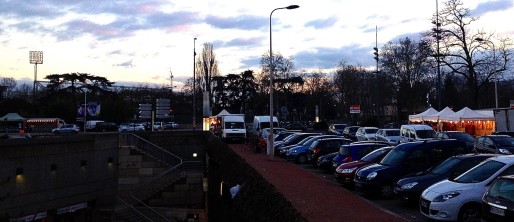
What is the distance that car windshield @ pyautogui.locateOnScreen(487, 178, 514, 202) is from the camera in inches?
361

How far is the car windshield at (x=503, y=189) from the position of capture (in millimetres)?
9180

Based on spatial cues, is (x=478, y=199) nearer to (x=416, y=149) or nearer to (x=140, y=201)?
(x=416, y=149)

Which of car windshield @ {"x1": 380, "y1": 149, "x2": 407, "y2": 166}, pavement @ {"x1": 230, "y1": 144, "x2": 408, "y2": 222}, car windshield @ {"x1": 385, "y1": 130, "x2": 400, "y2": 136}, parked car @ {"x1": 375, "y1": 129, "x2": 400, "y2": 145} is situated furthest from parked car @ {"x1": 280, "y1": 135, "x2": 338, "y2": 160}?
car windshield @ {"x1": 380, "y1": 149, "x2": 407, "y2": 166}

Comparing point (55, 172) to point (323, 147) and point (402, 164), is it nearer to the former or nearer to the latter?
point (323, 147)

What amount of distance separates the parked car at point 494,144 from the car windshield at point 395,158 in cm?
894

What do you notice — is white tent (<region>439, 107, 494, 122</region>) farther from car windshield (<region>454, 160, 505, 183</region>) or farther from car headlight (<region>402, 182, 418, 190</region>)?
car windshield (<region>454, 160, 505, 183</region>)

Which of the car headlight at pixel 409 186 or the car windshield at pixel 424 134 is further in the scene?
the car windshield at pixel 424 134

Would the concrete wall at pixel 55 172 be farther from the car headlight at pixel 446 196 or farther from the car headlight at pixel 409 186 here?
the car headlight at pixel 446 196

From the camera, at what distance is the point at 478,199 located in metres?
11.0

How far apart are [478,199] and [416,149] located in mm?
5986

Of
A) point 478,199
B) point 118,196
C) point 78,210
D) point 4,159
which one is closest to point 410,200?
point 478,199

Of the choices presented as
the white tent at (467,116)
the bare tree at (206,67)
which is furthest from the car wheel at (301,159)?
the bare tree at (206,67)

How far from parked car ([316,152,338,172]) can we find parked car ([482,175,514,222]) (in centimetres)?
1475

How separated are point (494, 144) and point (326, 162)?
8076mm
